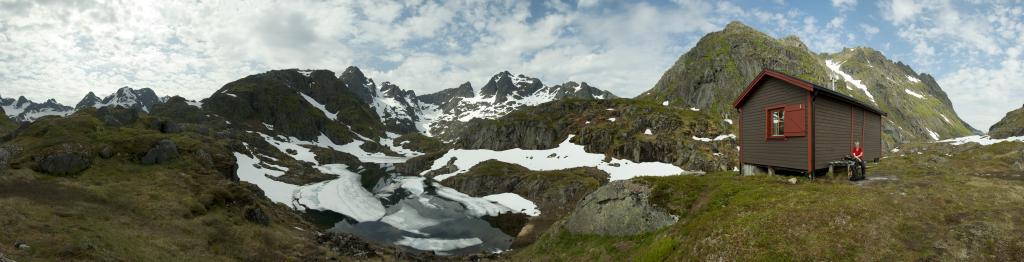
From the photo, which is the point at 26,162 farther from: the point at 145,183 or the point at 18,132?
the point at 18,132

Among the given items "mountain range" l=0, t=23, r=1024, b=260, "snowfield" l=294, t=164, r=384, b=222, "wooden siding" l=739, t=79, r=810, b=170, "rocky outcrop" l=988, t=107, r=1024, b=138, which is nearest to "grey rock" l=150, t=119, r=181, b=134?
"mountain range" l=0, t=23, r=1024, b=260

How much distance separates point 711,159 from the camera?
98125 mm

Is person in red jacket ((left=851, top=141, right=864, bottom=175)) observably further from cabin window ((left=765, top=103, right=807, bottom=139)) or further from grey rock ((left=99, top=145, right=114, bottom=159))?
grey rock ((left=99, top=145, right=114, bottom=159))

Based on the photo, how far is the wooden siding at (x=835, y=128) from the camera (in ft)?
82.3

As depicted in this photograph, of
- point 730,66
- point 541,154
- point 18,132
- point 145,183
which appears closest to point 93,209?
point 145,183

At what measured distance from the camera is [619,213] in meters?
24.3

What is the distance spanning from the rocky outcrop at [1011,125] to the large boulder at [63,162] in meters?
→ 187

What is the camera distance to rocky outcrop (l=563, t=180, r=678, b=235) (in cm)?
2255

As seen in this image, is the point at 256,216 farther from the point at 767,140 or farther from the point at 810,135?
the point at 810,135

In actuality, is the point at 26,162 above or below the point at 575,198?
above

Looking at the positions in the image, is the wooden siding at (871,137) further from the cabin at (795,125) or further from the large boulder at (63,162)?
the large boulder at (63,162)

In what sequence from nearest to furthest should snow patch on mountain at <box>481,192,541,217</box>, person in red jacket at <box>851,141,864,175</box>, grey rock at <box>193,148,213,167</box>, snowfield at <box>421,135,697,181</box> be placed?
1. person in red jacket at <box>851,141,864,175</box>
2. grey rock at <box>193,148,213,167</box>
3. snow patch on mountain at <box>481,192,541,217</box>
4. snowfield at <box>421,135,697,181</box>

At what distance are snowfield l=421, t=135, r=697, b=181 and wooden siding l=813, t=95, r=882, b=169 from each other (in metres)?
62.1

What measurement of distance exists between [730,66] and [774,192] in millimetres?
156160
